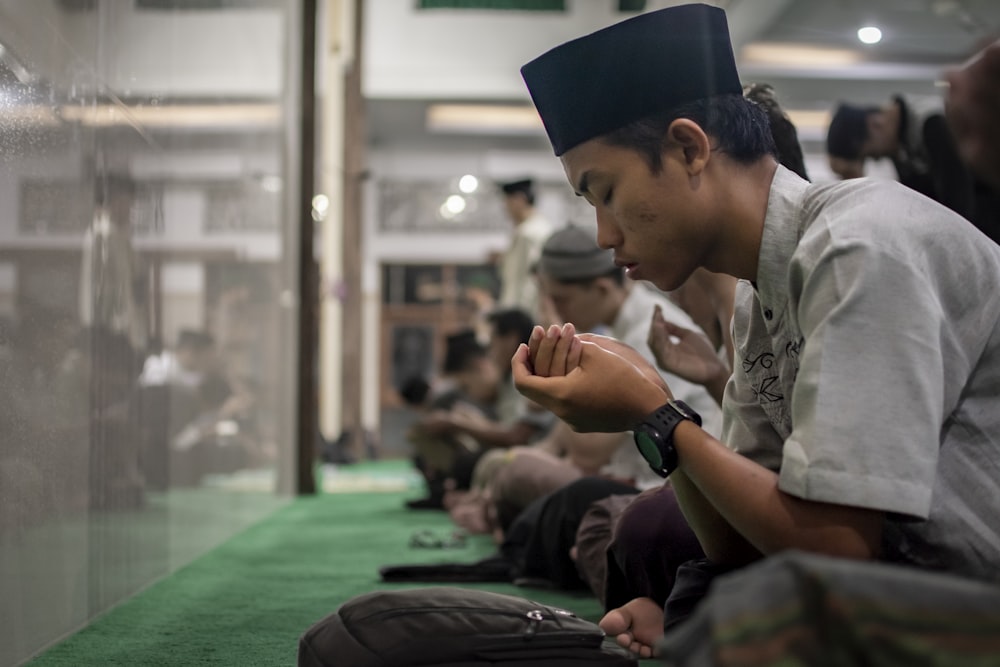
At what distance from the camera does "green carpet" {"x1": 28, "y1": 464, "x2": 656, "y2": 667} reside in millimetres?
1903

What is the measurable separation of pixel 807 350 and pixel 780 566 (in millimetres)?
399

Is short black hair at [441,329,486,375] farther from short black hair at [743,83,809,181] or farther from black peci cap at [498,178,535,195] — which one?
short black hair at [743,83,809,181]

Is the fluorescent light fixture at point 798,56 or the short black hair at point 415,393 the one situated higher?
the fluorescent light fixture at point 798,56

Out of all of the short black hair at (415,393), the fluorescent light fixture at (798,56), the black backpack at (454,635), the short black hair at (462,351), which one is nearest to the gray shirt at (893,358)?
the black backpack at (454,635)

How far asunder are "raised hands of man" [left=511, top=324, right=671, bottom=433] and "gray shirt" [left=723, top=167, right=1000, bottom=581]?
174 millimetres

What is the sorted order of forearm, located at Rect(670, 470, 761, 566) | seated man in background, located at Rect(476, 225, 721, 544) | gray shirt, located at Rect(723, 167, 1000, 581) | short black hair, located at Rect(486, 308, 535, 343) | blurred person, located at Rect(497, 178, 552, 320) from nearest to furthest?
gray shirt, located at Rect(723, 167, 1000, 581) < forearm, located at Rect(670, 470, 761, 566) < seated man in background, located at Rect(476, 225, 721, 544) < short black hair, located at Rect(486, 308, 535, 343) < blurred person, located at Rect(497, 178, 552, 320)

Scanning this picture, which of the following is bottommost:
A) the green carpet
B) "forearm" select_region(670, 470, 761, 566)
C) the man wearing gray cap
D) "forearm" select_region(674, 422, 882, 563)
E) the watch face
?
the green carpet

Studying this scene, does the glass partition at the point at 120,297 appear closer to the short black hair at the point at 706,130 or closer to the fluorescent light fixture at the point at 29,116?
the fluorescent light fixture at the point at 29,116

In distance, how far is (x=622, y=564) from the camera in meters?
1.98

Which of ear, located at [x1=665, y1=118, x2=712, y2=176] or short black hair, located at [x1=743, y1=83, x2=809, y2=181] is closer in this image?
ear, located at [x1=665, y1=118, x2=712, y2=176]

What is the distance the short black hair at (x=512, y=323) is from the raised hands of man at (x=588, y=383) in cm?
352

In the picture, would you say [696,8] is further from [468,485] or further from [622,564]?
[468,485]

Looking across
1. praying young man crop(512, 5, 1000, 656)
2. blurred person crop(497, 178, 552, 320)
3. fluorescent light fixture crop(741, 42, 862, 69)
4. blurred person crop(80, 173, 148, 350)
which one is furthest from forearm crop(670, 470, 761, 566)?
blurred person crop(497, 178, 552, 320)

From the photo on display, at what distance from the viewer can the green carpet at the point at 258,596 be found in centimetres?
190
